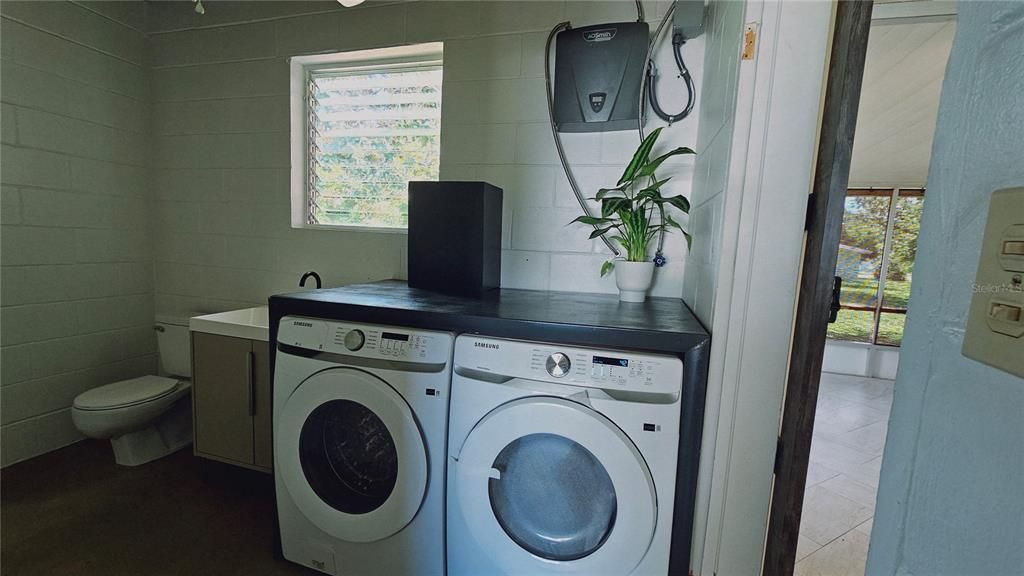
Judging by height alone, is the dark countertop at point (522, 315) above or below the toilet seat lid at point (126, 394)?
above

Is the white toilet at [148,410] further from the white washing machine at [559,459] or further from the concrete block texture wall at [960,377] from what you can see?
the concrete block texture wall at [960,377]

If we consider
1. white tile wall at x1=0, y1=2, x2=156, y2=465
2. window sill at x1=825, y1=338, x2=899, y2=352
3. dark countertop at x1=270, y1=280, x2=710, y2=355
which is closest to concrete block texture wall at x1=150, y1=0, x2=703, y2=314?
white tile wall at x1=0, y1=2, x2=156, y2=465

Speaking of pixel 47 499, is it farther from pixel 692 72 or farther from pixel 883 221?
pixel 883 221

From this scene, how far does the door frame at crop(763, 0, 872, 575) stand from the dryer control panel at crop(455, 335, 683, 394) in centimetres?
27

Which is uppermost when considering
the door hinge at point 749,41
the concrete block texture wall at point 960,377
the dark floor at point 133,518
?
the door hinge at point 749,41

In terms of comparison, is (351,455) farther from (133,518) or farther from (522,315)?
(133,518)

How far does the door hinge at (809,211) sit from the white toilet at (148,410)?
2.67 meters

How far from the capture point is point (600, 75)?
5.54 feet

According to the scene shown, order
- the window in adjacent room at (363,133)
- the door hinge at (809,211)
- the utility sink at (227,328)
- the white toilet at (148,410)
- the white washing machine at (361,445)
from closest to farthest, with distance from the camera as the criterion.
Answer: the door hinge at (809,211)
the white washing machine at (361,445)
the utility sink at (227,328)
the white toilet at (148,410)
the window in adjacent room at (363,133)

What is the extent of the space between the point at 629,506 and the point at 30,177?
3002mm

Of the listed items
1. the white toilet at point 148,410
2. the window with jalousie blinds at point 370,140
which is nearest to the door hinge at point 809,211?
the window with jalousie blinds at point 370,140

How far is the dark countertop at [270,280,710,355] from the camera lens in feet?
3.51

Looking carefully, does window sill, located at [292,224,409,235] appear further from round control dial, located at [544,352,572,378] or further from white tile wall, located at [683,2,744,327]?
white tile wall, located at [683,2,744,327]

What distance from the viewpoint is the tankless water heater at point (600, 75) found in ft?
5.38
